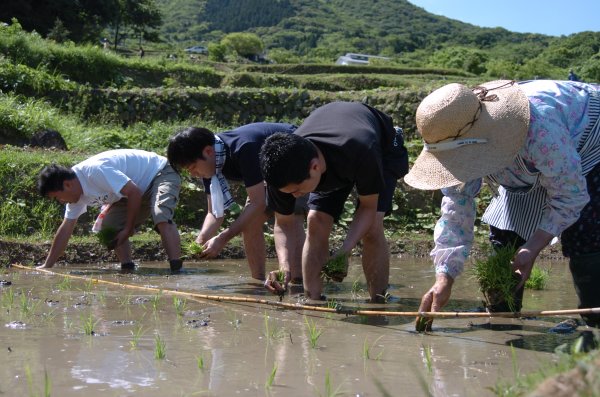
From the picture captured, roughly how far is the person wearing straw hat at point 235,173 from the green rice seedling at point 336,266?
2.51ft

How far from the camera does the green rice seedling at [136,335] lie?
370 centimetres

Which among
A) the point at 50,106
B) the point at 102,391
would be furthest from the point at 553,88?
the point at 50,106

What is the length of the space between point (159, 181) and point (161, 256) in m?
1.13

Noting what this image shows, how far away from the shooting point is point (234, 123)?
1554 centimetres

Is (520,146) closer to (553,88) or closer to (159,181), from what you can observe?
(553,88)

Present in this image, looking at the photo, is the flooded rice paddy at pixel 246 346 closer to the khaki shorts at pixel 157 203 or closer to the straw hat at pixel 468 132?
the straw hat at pixel 468 132

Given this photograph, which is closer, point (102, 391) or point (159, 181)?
point (102, 391)

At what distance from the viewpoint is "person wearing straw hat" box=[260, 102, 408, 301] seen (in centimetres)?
407

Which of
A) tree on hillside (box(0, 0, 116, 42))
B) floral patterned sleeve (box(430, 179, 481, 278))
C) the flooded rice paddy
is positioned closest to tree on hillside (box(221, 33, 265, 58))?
tree on hillside (box(0, 0, 116, 42))

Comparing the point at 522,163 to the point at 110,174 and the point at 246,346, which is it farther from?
the point at 110,174

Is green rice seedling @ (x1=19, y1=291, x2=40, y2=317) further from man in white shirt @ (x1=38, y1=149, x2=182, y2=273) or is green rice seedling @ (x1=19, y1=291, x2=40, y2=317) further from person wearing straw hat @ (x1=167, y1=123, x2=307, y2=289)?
man in white shirt @ (x1=38, y1=149, x2=182, y2=273)

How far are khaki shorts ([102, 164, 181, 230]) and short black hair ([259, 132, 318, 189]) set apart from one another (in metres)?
2.97

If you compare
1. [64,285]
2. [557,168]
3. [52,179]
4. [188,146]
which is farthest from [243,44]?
[557,168]

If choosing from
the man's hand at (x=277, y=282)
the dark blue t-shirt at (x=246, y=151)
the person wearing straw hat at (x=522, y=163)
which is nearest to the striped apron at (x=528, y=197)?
the person wearing straw hat at (x=522, y=163)
